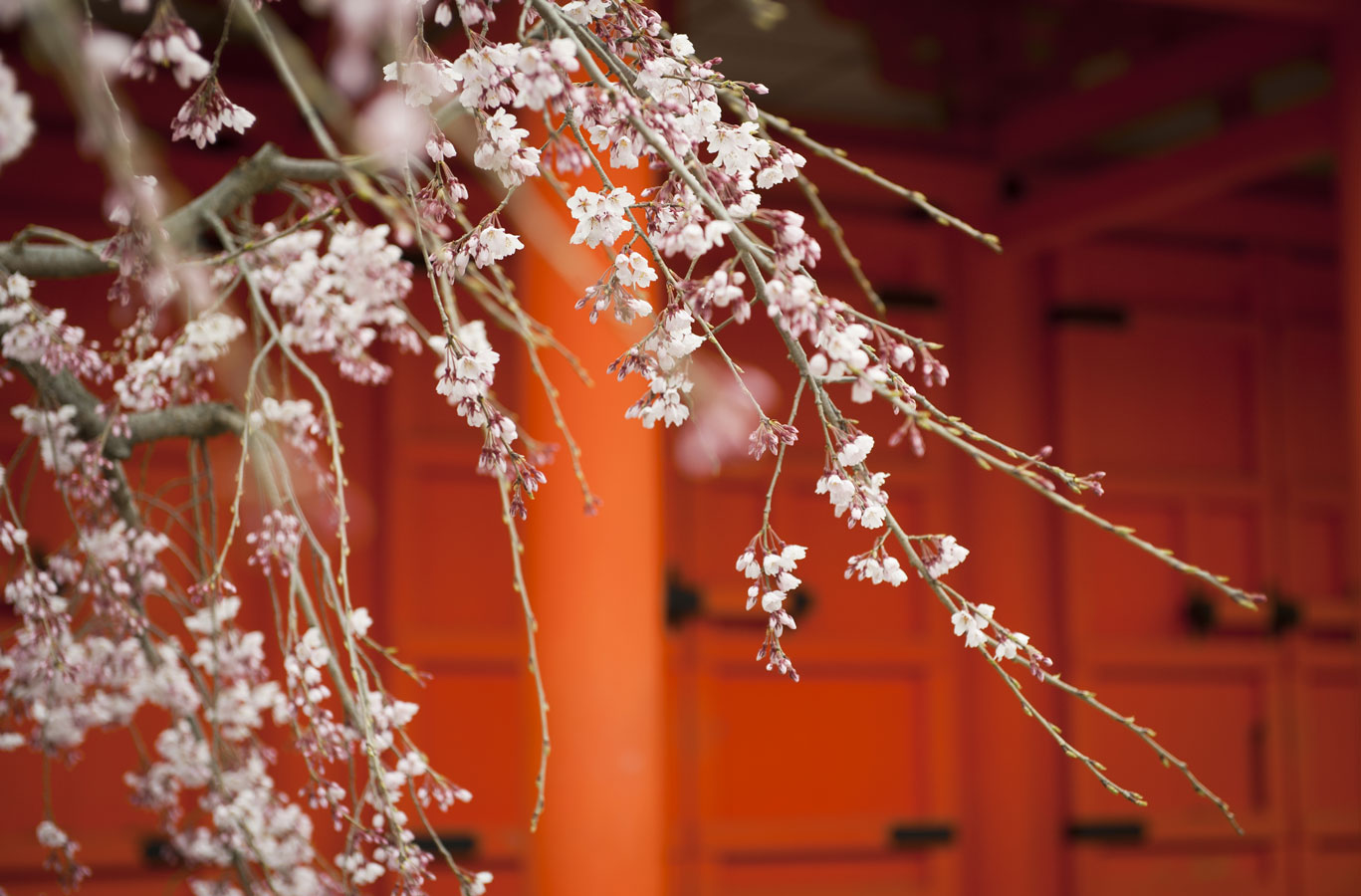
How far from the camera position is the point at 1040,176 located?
13.9ft

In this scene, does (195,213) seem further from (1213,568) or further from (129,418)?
(1213,568)

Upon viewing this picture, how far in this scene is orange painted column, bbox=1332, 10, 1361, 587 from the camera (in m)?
2.66

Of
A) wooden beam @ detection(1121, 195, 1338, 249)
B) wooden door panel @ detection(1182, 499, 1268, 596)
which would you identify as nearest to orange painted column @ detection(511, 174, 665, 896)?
wooden door panel @ detection(1182, 499, 1268, 596)

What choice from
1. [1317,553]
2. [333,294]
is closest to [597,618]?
[333,294]

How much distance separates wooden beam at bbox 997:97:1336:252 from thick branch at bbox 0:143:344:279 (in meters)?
2.23

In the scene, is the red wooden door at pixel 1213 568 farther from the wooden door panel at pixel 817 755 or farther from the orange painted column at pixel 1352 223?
the orange painted column at pixel 1352 223

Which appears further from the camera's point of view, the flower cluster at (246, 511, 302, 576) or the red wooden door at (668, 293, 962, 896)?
the red wooden door at (668, 293, 962, 896)

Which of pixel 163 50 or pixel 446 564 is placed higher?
pixel 446 564

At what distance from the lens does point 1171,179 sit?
345 centimetres

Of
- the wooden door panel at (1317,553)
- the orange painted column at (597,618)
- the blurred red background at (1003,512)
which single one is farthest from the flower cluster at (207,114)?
the wooden door panel at (1317,553)

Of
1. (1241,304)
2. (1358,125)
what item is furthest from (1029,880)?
(1358,125)

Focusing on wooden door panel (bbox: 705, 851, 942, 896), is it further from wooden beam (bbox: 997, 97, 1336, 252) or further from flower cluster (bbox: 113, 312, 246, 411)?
flower cluster (bbox: 113, 312, 246, 411)

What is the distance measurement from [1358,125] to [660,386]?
219cm

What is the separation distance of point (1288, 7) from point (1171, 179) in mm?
755
